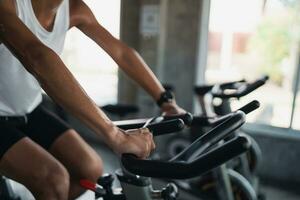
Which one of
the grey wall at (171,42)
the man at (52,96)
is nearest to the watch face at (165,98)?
the man at (52,96)

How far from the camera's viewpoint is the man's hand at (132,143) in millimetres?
879

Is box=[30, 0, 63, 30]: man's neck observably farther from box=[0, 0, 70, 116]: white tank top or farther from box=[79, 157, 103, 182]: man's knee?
box=[79, 157, 103, 182]: man's knee

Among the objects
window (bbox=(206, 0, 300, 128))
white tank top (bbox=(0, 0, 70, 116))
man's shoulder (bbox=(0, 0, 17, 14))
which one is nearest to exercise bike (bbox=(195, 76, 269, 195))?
window (bbox=(206, 0, 300, 128))

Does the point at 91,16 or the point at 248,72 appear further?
the point at 248,72

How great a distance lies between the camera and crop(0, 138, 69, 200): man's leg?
1163mm

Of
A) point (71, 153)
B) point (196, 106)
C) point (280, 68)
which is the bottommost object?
point (196, 106)

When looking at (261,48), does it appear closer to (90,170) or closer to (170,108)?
(170,108)

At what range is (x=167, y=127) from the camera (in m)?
0.97

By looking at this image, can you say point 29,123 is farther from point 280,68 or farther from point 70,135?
point 280,68

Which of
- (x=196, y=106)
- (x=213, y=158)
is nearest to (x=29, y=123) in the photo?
(x=213, y=158)

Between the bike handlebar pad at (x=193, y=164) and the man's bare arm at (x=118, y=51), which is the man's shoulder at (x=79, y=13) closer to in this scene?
the man's bare arm at (x=118, y=51)

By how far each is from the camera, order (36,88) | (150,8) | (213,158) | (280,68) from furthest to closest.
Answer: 1. (150,8)
2. (280,68)
3. (36,88)
4. (213,158)

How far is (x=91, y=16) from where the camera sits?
151cm

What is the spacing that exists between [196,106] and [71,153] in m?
1.84
